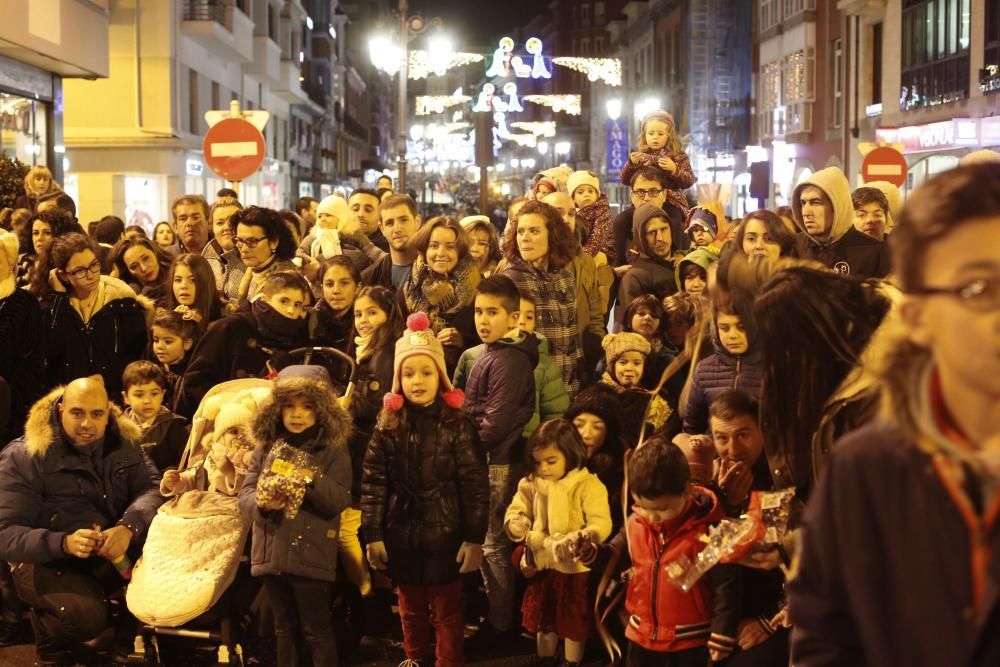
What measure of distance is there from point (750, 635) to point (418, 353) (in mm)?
2057

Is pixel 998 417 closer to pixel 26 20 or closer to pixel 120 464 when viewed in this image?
pixel 120 464

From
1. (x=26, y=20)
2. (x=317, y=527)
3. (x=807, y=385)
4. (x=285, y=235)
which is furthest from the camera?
(x=26, y=20)

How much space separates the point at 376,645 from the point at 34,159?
15019 millimetres

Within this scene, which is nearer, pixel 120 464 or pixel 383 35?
pixel 120 464

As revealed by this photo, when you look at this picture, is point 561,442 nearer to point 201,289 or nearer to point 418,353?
point 418,353

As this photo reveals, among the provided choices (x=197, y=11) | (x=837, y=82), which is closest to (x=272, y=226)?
(x=197, y=11)

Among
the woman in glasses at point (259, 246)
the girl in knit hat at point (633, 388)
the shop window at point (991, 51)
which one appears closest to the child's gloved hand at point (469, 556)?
the girl in knit hat at point (633, 388)

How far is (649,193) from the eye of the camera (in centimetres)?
958

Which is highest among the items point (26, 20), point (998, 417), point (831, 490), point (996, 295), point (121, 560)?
point (26, 20)

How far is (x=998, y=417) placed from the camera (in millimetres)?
2031

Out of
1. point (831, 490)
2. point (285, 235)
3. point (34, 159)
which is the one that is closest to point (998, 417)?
point (831, 490)

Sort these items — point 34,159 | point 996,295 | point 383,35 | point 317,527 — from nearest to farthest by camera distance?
point 996,295, point 317,527, point 34,159, point 383,35

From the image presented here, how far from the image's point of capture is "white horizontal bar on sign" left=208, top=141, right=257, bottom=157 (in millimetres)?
12570

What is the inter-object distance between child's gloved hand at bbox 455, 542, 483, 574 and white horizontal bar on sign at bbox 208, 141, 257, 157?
7.46m
